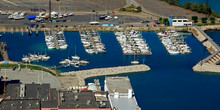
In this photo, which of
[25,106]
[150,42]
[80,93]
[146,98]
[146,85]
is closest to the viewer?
[25,106]

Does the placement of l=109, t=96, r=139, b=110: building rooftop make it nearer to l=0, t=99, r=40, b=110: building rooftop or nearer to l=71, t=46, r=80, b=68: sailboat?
l=0, t=99, r=40, b=110: building rooftop

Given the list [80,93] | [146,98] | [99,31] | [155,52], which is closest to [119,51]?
[155,52]

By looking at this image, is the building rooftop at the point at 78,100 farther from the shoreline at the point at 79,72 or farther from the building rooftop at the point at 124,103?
the shoreline at the point at 79,72

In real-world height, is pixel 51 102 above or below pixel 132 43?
below

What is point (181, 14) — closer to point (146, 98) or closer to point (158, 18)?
point (158, 18)

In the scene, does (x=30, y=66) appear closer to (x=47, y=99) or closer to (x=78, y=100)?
(x=47, y=99)

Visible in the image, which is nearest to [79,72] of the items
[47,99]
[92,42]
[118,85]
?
[118,85]
